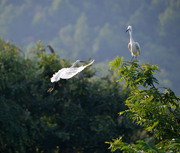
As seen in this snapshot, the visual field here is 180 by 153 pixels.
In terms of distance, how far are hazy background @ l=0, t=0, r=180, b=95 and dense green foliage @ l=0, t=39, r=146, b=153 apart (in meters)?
60.6

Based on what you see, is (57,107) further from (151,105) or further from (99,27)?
(99,27)

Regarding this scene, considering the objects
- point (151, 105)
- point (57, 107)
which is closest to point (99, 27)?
point (57, 107)

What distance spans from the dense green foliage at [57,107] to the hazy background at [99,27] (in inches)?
2386

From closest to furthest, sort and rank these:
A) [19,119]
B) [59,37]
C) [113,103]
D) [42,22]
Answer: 1. [19,119]
2. [113,103]
3. [59,37]
4. [42,22]

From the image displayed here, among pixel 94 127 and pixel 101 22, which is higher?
pixel 101 22

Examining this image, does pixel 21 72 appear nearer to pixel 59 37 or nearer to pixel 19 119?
pixel 19 119

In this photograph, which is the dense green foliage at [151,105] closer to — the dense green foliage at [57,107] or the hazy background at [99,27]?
the dense green foliage at [57,107]

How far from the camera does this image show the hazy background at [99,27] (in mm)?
89288

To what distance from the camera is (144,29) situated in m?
111

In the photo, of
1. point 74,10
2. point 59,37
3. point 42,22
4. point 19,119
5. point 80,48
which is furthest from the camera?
point 74,10

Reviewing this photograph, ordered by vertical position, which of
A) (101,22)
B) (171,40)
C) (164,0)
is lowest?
(171,40)

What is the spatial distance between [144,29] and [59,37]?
3058 cm

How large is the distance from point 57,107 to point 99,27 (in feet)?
349

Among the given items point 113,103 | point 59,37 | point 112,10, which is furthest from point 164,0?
point 113,103
